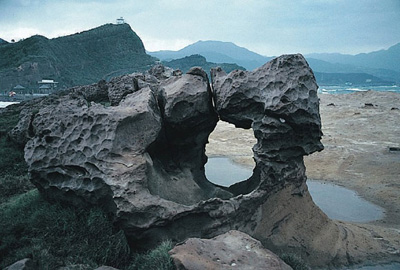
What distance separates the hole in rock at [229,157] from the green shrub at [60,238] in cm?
616

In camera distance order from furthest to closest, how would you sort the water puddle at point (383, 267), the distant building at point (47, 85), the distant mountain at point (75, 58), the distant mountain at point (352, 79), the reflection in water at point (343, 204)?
1. the distant mountain at point (352, 79)
2. the distant mountain at point (75, 58)
3. the distant building at point (47, 85)
4. the reflection in water at point (343, 204)
5. the water puddle at point (383, 267)

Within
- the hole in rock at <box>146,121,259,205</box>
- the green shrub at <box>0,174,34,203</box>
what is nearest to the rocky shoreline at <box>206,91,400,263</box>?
the hole in rock at <box>146,121,259,205</box>

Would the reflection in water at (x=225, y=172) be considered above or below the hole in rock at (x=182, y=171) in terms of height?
below

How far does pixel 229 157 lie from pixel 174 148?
28.5ft

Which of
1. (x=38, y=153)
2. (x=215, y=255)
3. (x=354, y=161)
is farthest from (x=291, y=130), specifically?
(x=354, y=161)

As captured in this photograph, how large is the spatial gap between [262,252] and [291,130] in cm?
268

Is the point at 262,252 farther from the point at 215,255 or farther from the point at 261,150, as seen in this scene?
the point at 261,150

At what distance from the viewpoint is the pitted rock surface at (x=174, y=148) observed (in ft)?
17.3

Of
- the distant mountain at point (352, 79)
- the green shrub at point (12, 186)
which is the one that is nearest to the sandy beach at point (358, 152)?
the green shrub at point (12, 186)

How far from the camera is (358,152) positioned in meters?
15.6

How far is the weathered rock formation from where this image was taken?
5305 mm

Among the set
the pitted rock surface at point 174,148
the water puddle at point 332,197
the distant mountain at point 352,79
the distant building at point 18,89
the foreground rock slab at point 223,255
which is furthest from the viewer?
the distant mountain at point 352,79

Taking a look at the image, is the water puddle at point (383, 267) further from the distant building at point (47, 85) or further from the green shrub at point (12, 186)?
the distant building at point (47, 85)

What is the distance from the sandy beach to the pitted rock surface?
438 centimetres
